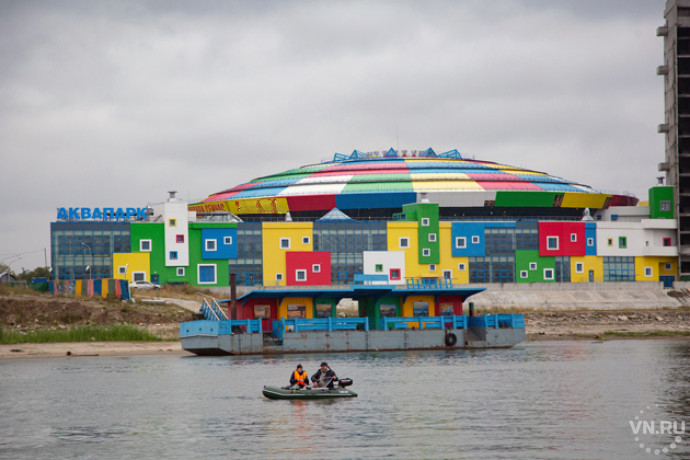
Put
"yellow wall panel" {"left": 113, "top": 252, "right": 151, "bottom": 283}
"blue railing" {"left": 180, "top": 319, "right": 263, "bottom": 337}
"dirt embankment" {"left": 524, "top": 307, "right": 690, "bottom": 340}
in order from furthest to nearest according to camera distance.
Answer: "yellow wall panel" {"left": 113, "top": 252, "right": 151, "bottom": 283}, "dirt embankment" {"left": 524, "top": 307, "right": 690, "bottom": 340}, "blue railing" {"left": 180, "top": 319, "right": 263, "bottom": 337}

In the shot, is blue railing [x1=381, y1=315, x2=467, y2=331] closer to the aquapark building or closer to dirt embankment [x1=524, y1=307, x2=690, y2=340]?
dirt embankment [x1=524, y1=307, x2=690, y2=340]

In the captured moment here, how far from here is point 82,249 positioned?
118 metres

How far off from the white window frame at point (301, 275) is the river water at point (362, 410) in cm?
4875

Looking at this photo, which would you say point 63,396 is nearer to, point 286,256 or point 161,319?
point 161,319

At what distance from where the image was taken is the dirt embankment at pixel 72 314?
90.0 meters

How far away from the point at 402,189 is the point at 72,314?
60332 millimetres

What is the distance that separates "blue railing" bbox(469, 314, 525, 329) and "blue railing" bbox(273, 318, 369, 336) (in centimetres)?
1062

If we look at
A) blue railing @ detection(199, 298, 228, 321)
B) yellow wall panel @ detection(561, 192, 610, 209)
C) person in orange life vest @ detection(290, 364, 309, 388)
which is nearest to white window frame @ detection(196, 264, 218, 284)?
blue railing @ detection(199, 298, 228, 321)

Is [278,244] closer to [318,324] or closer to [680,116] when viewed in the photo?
[318,324]

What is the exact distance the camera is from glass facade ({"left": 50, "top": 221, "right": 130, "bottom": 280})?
117312 millimetres

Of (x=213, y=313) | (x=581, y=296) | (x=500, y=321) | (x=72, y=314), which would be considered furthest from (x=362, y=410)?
(x=581, y=296)

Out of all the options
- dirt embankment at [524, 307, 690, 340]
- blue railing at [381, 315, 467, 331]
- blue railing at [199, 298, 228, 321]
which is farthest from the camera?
dirt embankment at [524, 307, 690, 340]

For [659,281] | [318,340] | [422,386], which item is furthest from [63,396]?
[659,281]

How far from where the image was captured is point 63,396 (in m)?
54.7
